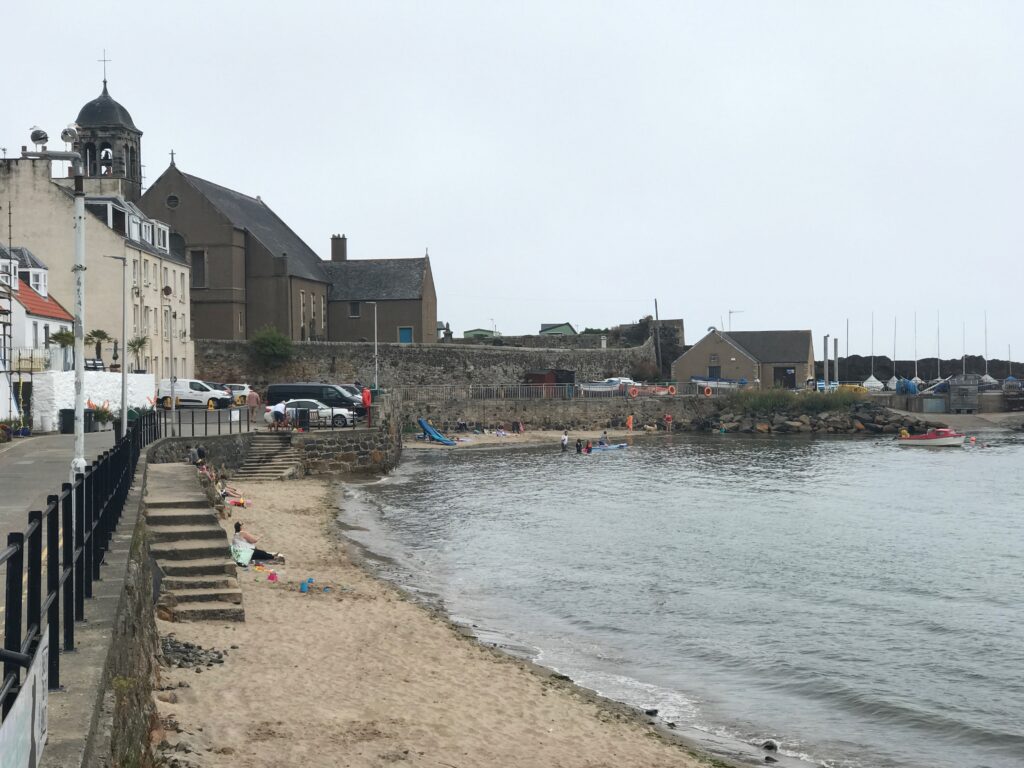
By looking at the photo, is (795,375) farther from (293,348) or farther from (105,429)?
(105,429)

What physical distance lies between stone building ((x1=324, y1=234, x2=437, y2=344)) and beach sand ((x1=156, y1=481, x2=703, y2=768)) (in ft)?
193

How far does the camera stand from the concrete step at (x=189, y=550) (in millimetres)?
16766

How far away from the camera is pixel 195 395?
51719 mm

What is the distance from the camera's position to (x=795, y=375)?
3821 inches

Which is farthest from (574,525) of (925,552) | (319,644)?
(319,644)

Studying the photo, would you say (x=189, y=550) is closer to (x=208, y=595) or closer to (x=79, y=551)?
(x=208, y=595)

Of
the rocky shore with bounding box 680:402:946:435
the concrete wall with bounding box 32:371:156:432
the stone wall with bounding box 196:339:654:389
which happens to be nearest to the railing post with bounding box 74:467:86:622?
the concrete wall with bounding box 32:371:156:432

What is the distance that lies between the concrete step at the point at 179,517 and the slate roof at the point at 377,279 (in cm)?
6055

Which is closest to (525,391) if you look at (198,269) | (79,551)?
(198,269)

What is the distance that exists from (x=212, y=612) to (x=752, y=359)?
82.7 metres

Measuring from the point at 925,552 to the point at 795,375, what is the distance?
7038cm

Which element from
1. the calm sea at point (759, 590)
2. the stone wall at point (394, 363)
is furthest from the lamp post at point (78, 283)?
the stone wall at point (394, 363)

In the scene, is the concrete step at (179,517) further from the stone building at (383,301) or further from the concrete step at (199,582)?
the stone building at (383,301)

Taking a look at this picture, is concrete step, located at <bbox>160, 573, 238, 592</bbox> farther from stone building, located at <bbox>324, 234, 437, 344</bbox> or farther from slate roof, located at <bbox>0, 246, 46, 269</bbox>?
stone building, located at <bbox>324, 234, 437, 344</bbox>
